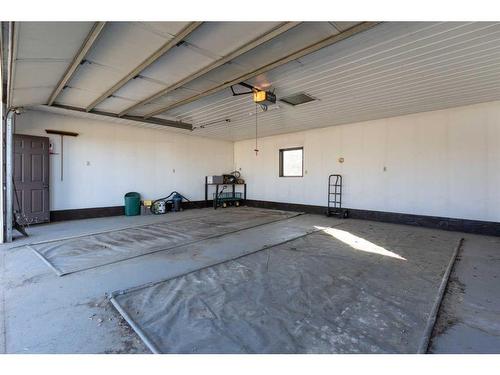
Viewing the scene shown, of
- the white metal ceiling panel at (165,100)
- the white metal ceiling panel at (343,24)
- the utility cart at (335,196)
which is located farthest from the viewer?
the utility cart at (335,196)

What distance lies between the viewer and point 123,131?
7.32 meters

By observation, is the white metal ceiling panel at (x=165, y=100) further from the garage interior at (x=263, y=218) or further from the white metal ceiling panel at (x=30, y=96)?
the white metal ceiling panel at (x=30, y=96)

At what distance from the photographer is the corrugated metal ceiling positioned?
2.69 metres

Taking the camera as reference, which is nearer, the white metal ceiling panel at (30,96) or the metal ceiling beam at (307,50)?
the metal ceiling beam at (307,50)

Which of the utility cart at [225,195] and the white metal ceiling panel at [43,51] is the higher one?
the white metal ceiling panel at [43,51]

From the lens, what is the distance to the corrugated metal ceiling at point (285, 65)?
106 inches

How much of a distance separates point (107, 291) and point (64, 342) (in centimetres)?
82

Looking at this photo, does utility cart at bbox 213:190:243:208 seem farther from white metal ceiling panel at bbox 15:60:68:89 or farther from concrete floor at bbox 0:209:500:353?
white metal ceiling panel at bbox 15:60:68:89

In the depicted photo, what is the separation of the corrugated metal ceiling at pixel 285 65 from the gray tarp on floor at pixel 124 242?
2.48 metres

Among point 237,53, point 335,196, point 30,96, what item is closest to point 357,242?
point 335,196

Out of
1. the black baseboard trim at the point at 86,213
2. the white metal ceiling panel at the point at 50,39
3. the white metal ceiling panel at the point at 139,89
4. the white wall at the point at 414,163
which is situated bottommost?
the black baseboard trim at the point at 86,213

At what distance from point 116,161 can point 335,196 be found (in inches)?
255

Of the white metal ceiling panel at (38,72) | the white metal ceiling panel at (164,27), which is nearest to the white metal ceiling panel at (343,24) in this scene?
the white metal ceiling panel at (164,27)
